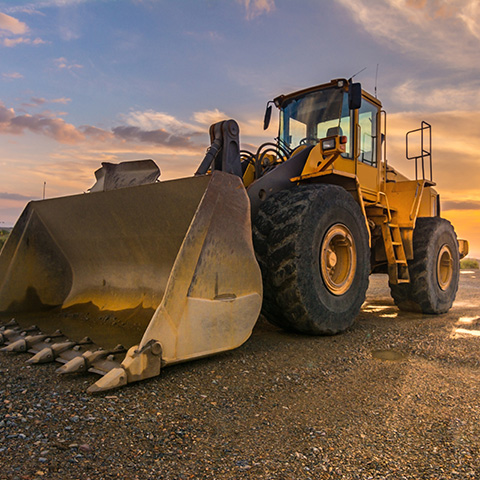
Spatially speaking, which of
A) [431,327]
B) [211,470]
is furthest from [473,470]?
[431,327]

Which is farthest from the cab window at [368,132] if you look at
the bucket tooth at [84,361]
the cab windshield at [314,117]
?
the bucket tooth at [84,361]

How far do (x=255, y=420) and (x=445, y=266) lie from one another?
6354 millimetres

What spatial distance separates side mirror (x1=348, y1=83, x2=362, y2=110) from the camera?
16.9ft

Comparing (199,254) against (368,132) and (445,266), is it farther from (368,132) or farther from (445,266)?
(445,266)

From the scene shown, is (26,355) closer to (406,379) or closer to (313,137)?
(406,379)

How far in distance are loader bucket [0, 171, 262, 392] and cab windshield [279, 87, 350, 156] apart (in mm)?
2638

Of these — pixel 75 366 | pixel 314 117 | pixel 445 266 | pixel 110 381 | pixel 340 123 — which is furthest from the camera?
pixel 445 266

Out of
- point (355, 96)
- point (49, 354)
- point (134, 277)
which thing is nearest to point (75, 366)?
point (49, 354)

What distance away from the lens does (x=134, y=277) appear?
4180mm

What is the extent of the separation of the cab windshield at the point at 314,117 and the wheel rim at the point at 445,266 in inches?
124

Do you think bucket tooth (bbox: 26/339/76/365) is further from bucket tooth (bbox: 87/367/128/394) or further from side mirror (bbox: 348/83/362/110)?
side mirror (bbox: 348/83/362/110)

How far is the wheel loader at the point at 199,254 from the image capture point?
10.2ft

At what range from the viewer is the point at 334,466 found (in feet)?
6.81

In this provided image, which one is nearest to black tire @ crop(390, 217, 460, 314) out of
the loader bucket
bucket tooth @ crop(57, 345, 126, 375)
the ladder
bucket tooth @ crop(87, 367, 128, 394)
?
the ladder
